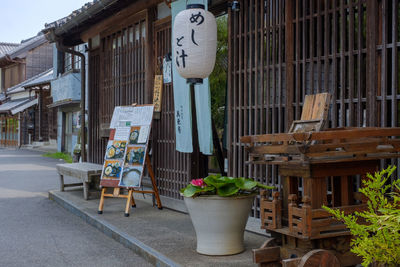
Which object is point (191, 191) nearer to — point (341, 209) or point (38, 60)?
point (341, 209)

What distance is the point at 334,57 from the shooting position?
545 centimetres

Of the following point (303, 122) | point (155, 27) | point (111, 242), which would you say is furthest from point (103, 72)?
point (303, 122)

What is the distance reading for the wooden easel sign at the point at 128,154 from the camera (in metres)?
8.51

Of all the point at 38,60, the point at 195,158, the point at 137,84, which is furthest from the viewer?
the point at 38,60

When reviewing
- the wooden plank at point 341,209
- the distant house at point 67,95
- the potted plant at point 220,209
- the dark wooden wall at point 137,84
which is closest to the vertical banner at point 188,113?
the dark wooden wall at point 137,84

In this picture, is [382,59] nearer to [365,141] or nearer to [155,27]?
[365,141]

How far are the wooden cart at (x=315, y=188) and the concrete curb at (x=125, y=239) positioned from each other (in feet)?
4.40

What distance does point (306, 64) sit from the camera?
19.4ft

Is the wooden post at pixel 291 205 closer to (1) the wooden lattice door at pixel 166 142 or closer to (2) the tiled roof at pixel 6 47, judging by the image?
(1) the wooden lattice door at pixel 166 142

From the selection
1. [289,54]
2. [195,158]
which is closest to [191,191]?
[289,54]

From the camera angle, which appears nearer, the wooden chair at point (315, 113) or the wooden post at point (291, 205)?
the wooden post at point (291, 205)

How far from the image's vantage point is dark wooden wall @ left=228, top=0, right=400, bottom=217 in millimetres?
4906

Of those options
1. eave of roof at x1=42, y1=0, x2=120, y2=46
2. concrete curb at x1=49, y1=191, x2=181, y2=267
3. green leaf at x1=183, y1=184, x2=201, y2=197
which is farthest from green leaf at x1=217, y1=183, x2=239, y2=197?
eave of roof at x1=42, y1=0, x2=120, y2=46

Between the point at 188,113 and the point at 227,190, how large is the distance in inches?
110
